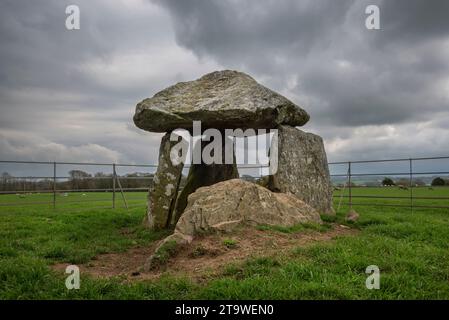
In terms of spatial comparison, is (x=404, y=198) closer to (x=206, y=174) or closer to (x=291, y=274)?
(x=206, y=174)

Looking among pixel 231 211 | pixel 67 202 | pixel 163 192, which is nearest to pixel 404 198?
pixel 163 192

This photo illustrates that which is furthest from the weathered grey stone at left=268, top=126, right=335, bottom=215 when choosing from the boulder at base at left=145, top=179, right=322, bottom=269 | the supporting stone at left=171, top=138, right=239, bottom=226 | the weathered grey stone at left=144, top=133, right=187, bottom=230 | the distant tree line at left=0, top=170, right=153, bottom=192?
the distant tree line at left=0, top=170, right=153, bottom=192

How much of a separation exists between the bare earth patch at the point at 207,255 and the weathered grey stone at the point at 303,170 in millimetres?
2624

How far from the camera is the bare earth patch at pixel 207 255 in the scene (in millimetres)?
5590

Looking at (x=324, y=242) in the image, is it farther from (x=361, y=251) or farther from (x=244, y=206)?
(x=244, y=206)

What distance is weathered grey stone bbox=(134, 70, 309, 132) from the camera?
10.1 m

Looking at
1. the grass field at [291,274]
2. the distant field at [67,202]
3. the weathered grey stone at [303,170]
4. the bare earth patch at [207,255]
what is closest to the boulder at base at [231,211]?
the bare earth patch at [207,255]

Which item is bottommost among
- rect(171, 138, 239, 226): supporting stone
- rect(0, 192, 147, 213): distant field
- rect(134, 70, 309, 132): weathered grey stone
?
rect(0, 192, 147, 213): distant field

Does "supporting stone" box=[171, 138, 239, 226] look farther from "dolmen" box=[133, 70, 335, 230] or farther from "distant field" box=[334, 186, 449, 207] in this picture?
"distant field" box=[334, 186, 449, 207]

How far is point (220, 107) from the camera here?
1007cm

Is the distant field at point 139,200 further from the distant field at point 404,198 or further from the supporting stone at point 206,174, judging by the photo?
the supporting stone at point 206,174

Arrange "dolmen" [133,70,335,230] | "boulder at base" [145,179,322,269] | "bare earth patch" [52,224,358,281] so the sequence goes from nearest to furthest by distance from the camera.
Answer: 1. "bare earth patch" [52,224,358,281]
2. "boulder at base" [145,179,322,269]
3. "dolmen" [133,70,335,230]

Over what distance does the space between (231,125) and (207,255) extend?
221 inches
